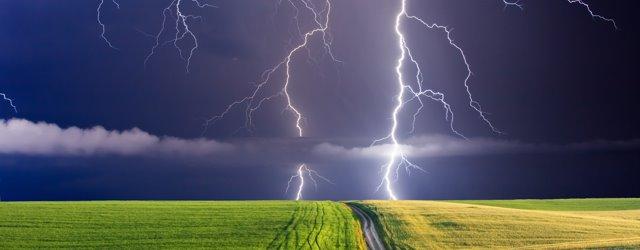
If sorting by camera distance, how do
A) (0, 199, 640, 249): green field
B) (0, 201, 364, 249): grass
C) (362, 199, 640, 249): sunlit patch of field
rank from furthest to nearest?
(0, 201, 364, 249): grass < (0, 199, 640, 249): green field < (362, 199, 640, 249): sunlit patch of field

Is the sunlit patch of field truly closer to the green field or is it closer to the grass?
the green field

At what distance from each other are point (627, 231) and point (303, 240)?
15612 mm

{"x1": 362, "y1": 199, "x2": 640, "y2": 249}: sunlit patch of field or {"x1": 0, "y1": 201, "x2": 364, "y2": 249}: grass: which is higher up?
{"x1": 0, "y1": 201, "x2": 364, "y2": 249}: grass

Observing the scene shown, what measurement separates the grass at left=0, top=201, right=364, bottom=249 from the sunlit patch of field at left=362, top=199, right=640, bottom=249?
235 centimetres

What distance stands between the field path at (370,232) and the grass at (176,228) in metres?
0.44

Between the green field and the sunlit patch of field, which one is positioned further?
the green field

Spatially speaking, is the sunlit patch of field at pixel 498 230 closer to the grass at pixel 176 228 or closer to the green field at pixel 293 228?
the green field at pixel 293 228

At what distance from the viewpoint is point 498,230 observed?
27.1m

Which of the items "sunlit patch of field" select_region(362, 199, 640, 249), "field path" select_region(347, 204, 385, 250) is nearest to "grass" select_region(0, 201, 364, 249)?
"field path" select_region(347, 204, 385, 250)

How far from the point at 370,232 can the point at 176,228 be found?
31.1 feet

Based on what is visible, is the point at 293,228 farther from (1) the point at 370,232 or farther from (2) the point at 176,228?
(2) the point at 176,228

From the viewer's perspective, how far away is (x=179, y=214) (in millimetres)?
33500

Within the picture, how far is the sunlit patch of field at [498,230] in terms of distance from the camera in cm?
2425

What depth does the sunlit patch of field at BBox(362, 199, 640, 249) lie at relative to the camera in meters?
24.2
